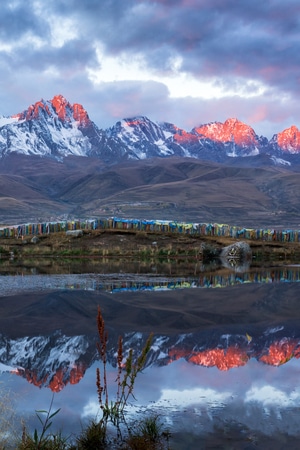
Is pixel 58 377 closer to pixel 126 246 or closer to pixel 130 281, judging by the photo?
pixel 130 281

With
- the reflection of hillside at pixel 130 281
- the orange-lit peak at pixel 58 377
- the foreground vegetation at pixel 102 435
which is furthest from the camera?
the reflection of hillside at pixel 130 281

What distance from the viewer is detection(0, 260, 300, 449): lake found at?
29.3 ft

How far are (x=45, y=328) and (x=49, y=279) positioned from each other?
13646mm

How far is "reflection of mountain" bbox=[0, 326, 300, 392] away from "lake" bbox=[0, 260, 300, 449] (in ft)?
0.08

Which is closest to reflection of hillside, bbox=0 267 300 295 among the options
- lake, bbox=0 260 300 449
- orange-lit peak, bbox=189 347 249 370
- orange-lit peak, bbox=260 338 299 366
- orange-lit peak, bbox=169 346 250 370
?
lake, bbox=0 260 300 449

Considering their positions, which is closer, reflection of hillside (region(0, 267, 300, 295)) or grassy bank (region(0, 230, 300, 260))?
reflection of hillside (region(0, 267, 300, 295))

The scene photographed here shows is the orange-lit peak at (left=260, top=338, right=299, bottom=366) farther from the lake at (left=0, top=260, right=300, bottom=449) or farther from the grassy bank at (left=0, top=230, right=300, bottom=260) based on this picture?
the grassy bank at (left=0, top=230, right=300, bottom=260)

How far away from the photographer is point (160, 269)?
37438 millimetres

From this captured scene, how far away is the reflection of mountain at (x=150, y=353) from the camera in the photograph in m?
11.5

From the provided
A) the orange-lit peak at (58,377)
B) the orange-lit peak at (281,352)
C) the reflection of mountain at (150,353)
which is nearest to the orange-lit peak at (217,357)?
the reflection of mountain at (150,353)

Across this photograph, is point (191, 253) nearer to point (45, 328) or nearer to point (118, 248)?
point (118, 248)

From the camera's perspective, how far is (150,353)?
13070mm

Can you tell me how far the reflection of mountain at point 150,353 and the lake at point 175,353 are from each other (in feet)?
0.08

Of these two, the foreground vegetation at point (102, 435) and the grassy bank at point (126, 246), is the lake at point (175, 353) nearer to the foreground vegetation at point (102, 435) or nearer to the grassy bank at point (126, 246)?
the foreground vegetation at point (102, 435)
